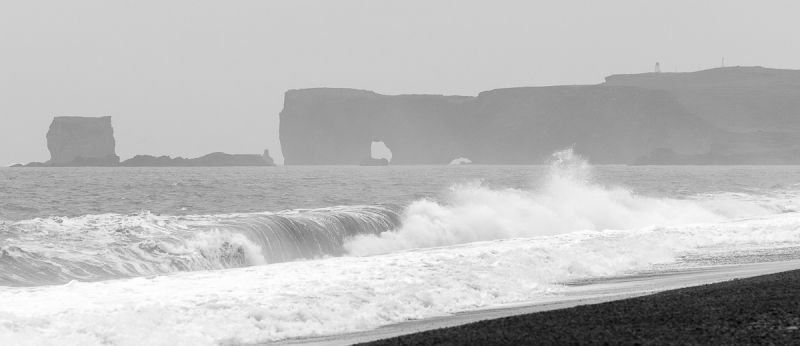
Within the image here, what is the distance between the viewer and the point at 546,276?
1539 centimetres

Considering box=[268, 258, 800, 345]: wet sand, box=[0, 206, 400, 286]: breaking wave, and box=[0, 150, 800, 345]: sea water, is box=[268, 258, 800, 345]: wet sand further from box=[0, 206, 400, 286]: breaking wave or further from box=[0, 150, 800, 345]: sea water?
box=[0, 206, 400, 286]: breaking wave

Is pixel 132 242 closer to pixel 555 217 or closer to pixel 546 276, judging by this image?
pixel 546 276

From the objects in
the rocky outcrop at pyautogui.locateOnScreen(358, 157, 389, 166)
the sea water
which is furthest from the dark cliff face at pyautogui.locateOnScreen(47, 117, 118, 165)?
the sea water

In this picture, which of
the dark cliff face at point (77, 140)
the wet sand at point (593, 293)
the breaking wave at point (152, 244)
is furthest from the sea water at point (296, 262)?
the dark cliff face at point (77, 140)

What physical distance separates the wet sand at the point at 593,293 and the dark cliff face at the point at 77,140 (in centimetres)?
16951

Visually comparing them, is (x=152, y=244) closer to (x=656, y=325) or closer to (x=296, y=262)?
(x=296, y=262)

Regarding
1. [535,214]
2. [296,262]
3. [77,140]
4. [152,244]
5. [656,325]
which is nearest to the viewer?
[656,325]

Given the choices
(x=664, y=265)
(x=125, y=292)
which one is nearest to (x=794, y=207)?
(x=664, y=265)

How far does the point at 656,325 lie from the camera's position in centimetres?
856

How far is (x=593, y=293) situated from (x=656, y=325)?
4798 mm

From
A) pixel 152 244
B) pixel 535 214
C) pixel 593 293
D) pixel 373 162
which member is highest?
pixel 152 244

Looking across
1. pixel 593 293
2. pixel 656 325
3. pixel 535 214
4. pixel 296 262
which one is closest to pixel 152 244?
pixel 296 262

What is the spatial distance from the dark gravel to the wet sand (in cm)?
142

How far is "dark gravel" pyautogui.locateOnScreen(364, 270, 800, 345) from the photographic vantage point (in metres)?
7.88
